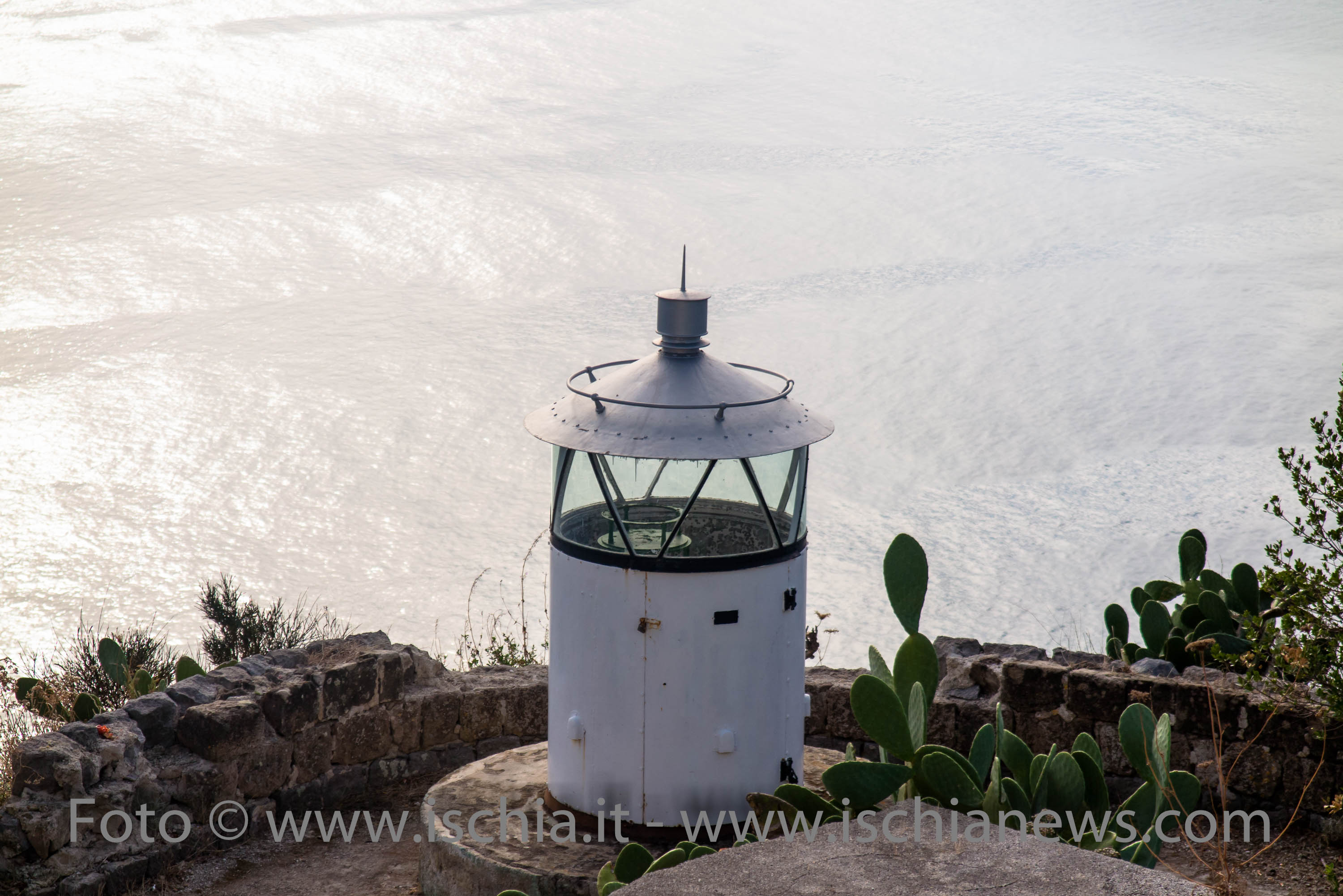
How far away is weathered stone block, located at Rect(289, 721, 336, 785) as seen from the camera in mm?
6273

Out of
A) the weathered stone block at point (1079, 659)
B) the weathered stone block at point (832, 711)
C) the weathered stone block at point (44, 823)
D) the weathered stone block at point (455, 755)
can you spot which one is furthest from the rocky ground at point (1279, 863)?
the weathered stone block at point (44, 823)

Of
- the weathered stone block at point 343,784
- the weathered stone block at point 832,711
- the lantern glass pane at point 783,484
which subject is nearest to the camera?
the lantern glass pane at point 783,484

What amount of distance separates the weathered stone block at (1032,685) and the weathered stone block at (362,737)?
10.4 feet

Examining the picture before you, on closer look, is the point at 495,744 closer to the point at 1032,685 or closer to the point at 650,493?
the point at 650,493

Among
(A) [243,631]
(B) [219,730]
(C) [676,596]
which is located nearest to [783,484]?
(C) [676,596]

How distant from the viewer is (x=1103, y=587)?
1464cm

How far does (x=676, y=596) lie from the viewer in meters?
5.06

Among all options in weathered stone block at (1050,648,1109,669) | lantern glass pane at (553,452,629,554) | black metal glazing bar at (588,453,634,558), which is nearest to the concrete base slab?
black metal glazing bar at (588,453,634,558)

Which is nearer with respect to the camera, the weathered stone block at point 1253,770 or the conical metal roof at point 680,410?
the conical metal roof at point 680,410

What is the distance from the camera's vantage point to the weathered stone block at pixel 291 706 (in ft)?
20.2

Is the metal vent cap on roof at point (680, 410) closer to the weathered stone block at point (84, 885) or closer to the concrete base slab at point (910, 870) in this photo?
the concrete base slab at point (910, 870)

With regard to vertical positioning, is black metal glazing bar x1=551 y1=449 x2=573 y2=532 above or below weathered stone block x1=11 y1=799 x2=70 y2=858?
above

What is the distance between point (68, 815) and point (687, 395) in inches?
122

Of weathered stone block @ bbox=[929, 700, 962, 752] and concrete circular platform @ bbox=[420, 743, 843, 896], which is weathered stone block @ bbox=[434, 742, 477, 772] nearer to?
concrete circular platform @ bbox=[420, 743, 843, 896]
